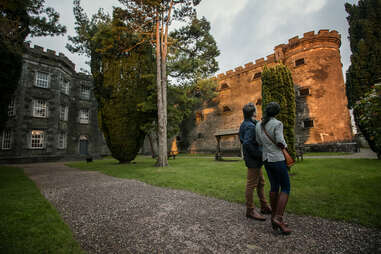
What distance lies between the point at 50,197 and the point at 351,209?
6603mm

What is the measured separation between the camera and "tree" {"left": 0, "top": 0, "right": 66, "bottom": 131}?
5.93m

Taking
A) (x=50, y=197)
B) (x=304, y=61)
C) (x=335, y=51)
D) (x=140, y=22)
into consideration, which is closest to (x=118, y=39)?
(x=140, y=22)

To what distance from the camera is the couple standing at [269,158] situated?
8.21ft

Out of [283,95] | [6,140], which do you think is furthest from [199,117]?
[6,140]

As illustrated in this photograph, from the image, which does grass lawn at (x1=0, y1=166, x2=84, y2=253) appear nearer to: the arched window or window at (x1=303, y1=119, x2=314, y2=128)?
window at (x1=303, y1=119, x2=314, y2=128)

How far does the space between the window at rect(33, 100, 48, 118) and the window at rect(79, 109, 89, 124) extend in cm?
444

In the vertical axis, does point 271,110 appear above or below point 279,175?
above

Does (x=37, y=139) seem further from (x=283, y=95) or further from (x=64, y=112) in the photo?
(x=283, y=95)

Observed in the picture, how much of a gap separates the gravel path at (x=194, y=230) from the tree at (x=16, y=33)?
5.25m

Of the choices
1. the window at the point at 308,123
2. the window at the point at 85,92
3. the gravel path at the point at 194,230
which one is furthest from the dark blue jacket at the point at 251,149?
the window at the point at 85,92

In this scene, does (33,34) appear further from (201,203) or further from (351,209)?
(351,209)

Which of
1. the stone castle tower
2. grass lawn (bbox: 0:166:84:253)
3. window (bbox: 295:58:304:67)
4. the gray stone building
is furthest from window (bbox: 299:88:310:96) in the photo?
the gray stone building

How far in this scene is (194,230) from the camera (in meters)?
2.59

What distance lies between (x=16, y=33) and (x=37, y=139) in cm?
1768
